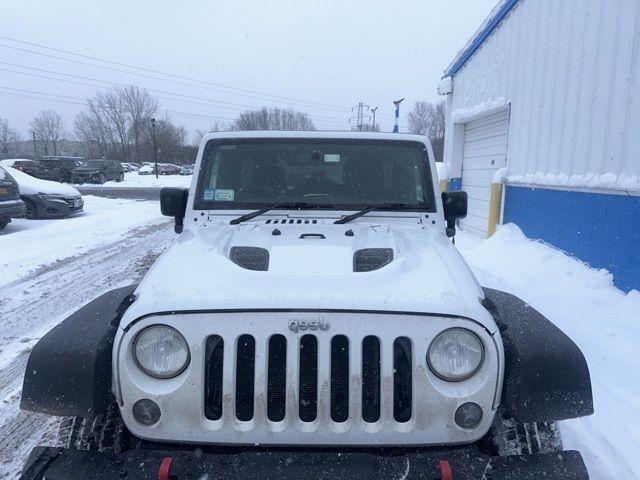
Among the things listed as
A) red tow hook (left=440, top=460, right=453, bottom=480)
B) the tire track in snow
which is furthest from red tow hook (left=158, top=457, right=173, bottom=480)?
red tow hook (left=440, top=460, right=453, bottom=480)

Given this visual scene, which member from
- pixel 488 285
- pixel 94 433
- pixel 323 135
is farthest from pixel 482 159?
pixel 94 433

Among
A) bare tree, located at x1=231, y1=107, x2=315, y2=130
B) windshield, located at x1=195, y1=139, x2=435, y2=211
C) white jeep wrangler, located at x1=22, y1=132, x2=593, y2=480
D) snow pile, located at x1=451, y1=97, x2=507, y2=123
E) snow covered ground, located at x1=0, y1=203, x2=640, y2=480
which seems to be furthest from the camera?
bare tree, located at x1=231, y1=107, x2=315, y2=130

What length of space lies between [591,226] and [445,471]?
5.45 m

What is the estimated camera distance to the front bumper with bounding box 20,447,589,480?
68.2 inches

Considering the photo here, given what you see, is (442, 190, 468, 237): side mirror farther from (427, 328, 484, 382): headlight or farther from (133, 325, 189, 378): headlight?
(133, 325, 189, 378): headlight

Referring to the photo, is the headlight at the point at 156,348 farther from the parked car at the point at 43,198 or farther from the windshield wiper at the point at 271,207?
the parked car at the point at 43,198

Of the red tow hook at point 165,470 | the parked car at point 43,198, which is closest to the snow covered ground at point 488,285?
the red tow hook at point 165,470

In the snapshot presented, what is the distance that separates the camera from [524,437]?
2.01 meters

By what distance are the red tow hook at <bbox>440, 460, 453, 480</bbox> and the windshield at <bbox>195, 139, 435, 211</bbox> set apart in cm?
190

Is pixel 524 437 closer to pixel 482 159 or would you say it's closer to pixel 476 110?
pixel 482 159

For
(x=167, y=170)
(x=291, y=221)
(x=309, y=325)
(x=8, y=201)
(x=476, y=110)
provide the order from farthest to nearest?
(x=167, y=170)
(x=476, y=110)
(x=8, y=201)
(x=291, y=221)
(x=309, y=325)

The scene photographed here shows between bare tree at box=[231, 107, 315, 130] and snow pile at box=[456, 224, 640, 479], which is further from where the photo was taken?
bare tree at box=[231, 107, 315, 130]

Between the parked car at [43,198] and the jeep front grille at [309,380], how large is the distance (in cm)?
1232

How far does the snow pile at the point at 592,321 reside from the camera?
2.95m
